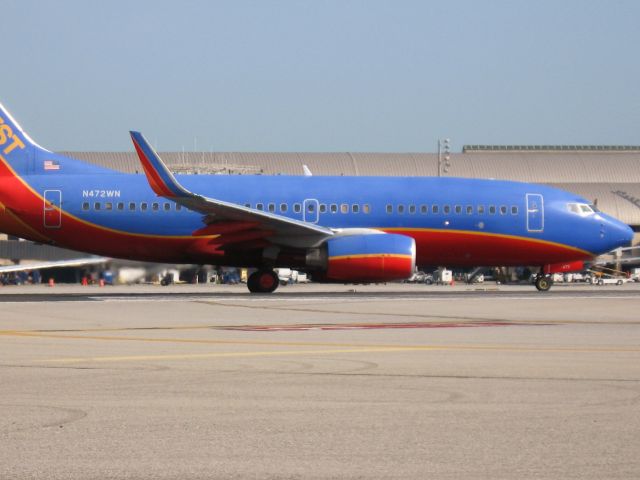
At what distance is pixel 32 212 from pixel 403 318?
17.0 meters

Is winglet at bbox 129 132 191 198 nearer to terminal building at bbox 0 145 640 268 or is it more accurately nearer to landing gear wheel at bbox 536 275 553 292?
landing gear wheel at bbox 536 275 553 292

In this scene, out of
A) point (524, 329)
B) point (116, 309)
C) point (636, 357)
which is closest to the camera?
point (636, 357)

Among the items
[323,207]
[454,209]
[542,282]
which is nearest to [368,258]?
[323,207]

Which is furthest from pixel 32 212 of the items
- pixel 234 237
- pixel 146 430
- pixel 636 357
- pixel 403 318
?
pixel 146 430

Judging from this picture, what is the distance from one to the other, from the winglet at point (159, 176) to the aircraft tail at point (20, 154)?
194 inches

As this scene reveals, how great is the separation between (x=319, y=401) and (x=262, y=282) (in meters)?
27.2

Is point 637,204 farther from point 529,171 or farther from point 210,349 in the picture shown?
point 210,349

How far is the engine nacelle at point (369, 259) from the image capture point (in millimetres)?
34719

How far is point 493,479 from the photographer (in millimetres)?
7125

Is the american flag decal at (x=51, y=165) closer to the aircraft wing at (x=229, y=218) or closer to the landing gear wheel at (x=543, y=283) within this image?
the aircraft wing at (x=229, y=218)

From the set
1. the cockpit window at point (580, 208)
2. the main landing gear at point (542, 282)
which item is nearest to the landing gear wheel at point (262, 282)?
the main landing gear at point (542, 282)

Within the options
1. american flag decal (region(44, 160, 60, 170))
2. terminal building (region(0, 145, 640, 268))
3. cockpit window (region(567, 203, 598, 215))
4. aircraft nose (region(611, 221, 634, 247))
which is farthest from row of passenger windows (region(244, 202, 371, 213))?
terminal building (region(0, 145, 640, 268))

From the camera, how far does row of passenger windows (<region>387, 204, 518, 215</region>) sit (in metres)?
38.1

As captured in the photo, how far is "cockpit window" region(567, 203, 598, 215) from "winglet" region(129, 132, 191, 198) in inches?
580
